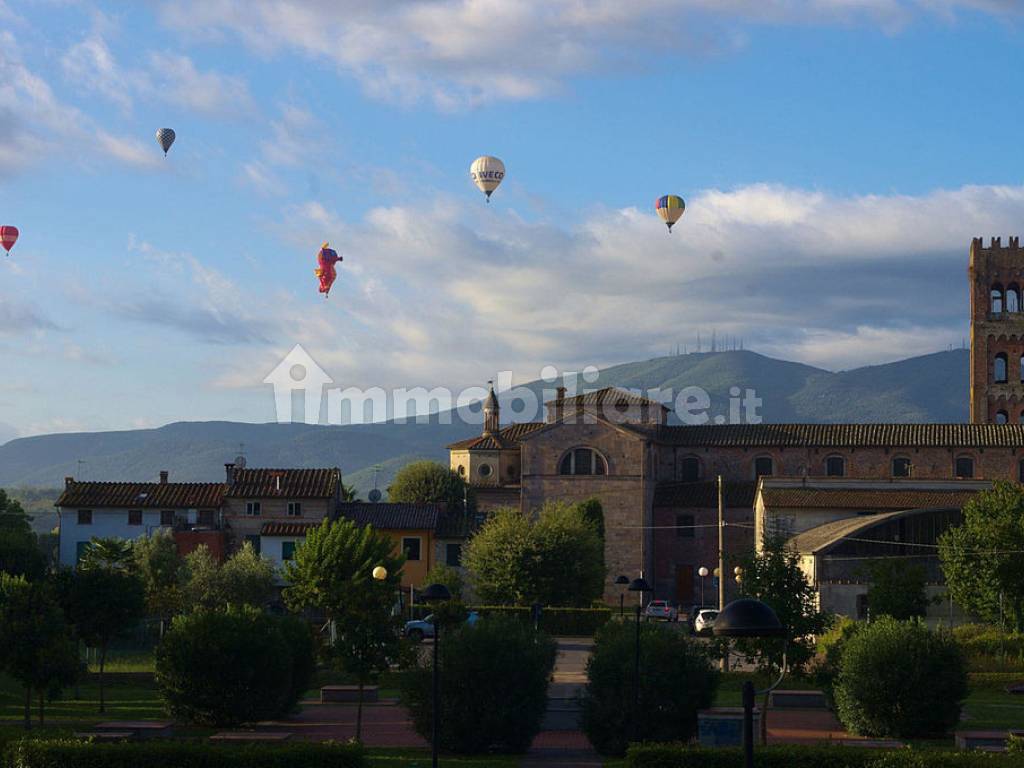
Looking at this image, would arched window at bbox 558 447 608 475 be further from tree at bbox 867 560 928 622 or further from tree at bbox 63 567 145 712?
tree at bbox 63 567 145 712

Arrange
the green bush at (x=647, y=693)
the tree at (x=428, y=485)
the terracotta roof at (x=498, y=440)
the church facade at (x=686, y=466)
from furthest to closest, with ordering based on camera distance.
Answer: the tree at (x=428, y=485)
the terracotta roof at (x=498, y=440)
the church facade at (x=686, y=466)
the green bush at (x=647, y=693)

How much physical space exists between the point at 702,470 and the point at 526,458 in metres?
12.0

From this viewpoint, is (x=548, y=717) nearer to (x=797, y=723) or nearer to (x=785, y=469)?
(x=797, y=723)

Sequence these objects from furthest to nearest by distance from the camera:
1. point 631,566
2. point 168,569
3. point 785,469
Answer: point 785,469, point 631,566, point 168,569

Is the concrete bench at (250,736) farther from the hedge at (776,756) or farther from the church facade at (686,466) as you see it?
the church facade at (686,466)

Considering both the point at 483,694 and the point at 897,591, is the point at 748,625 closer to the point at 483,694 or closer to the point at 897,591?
the point at 483,694

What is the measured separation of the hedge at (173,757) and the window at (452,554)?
51.5 m

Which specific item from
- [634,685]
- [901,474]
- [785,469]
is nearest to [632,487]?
[785,469]

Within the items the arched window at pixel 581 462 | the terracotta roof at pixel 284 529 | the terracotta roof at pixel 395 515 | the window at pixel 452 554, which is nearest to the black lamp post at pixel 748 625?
the terracotta roof at pixel 284 529

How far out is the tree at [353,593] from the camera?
108ft

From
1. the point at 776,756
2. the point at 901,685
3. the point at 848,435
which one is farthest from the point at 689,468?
the point at 776,756

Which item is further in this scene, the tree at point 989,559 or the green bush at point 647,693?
the tree at point 989,559

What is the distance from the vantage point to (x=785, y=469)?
3410 inches

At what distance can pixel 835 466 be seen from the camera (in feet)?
282
